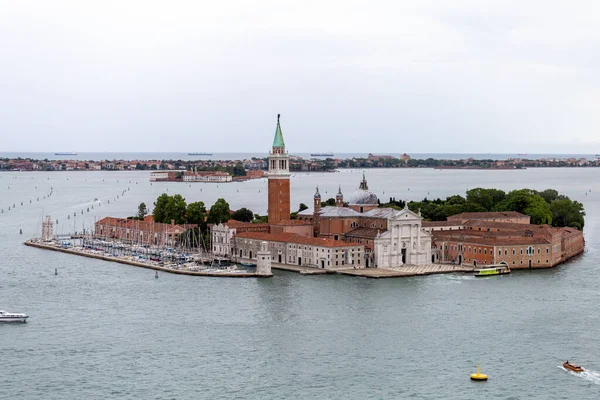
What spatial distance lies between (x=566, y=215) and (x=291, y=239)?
15121 mm

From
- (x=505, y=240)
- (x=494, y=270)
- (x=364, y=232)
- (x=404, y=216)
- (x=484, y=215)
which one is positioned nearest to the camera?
(x=494, y=270)

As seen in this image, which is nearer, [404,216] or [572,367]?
[572,367]

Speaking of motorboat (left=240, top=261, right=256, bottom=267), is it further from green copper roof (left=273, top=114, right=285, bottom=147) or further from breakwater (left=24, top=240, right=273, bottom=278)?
green copper roof (left=273, top=114, right=285, bottom=147)

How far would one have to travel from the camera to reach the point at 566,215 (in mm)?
41375

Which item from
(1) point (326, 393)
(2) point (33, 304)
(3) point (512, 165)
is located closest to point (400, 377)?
(1) point (326, 393)

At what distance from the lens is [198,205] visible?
40312 millimetres

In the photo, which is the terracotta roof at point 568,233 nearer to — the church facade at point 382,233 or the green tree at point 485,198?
the church facade at point 382,233

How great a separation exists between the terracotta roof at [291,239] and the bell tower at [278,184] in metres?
1.96

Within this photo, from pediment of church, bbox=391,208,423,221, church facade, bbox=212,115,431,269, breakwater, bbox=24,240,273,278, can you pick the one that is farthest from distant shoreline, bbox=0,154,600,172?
pediment of church, bbox=391,208,423,221

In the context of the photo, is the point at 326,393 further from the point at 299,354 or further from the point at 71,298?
the point at 71,298

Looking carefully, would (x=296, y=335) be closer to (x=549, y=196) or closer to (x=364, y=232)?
(x=364, y=232)

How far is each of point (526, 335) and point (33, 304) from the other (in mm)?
12632

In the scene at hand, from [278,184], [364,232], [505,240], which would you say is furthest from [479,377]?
[278,184]

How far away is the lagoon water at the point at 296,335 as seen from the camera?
16891mm
